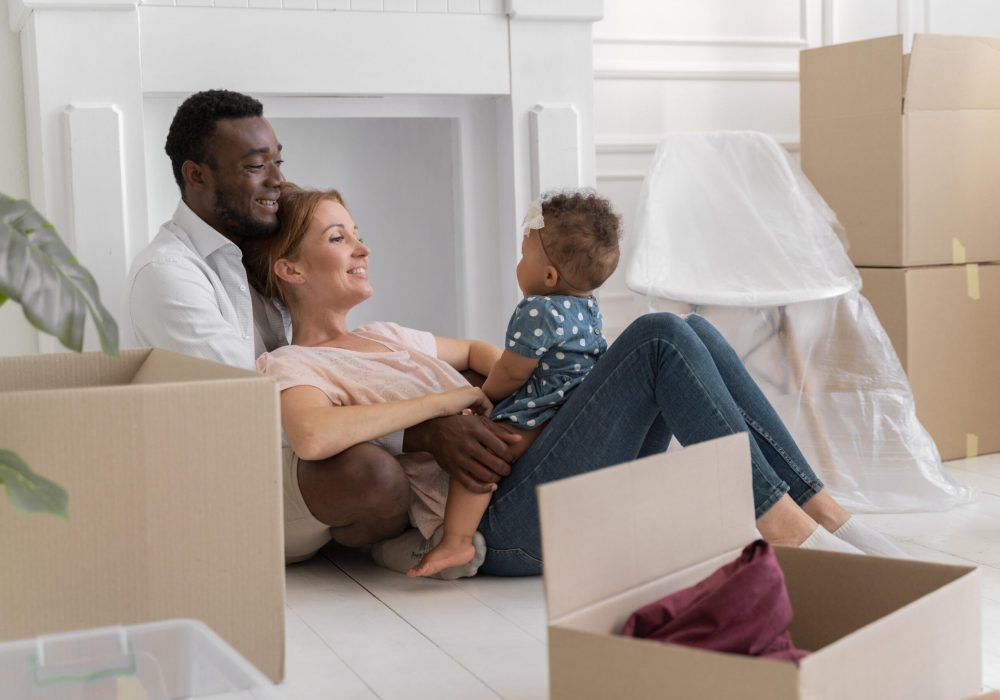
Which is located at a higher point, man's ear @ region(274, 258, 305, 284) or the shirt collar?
the shirt collar

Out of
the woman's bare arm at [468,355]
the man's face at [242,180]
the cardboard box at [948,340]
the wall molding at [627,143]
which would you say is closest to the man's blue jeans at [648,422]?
the woman's bare arm at [468,355]

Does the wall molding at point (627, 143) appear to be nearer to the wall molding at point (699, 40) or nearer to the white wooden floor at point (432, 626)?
the wall molding at point (699, 40)

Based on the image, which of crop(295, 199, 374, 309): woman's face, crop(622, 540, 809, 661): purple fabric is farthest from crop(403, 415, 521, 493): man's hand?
crop(622, 540, 809, 661): purple fabric

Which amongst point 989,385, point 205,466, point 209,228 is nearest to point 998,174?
point 989,385

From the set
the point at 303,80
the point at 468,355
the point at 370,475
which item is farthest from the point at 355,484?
the point at 303,80

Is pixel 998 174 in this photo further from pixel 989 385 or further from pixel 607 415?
pixel 607 415

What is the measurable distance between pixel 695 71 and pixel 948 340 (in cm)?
108

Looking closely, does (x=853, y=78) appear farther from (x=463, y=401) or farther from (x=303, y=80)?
(x=463, y=401)

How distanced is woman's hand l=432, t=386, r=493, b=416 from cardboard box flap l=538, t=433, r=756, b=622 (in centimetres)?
70

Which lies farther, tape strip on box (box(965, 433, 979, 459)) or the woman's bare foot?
tape strip on box (box(965, 433, 979, 459))

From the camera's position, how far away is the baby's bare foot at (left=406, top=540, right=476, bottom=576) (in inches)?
81.1

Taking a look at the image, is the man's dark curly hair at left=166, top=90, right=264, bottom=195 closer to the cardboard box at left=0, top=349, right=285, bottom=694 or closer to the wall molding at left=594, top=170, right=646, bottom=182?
the cardboard box at left=0, top=349, right=285, bottom=694

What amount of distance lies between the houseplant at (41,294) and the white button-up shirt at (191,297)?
902 mm

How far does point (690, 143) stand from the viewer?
3174 millimetres
